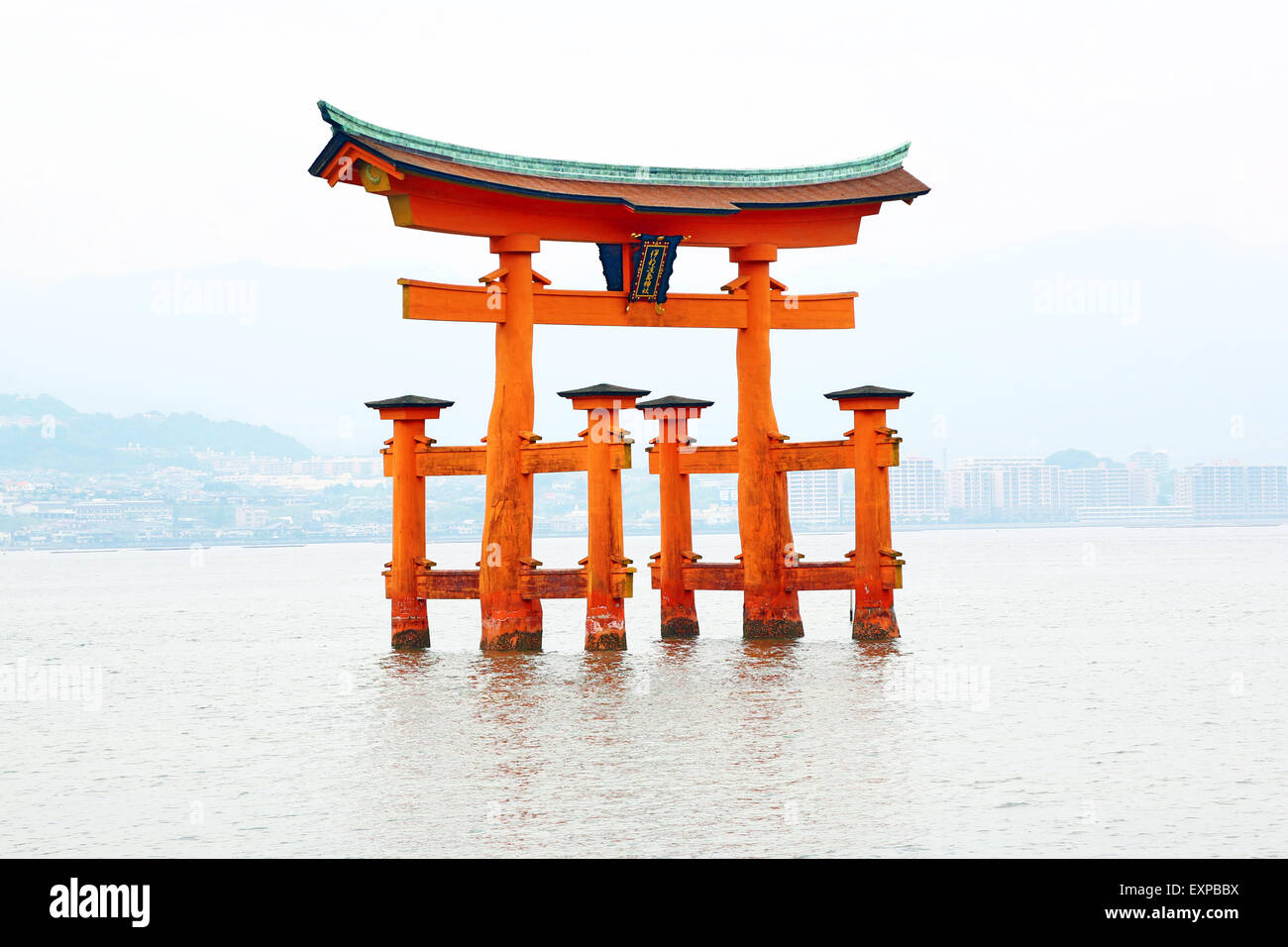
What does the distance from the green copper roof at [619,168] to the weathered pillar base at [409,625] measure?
694 cm

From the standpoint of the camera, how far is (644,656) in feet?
76.8

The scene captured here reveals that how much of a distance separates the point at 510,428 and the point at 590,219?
355 centimetres

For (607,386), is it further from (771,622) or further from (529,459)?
(771,622)

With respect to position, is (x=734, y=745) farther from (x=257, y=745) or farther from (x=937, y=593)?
(x=937, y=593)

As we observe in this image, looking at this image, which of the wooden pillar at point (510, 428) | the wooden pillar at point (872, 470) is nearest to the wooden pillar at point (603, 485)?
the wooden pillar at point (510, 428)

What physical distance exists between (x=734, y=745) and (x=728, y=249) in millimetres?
10412

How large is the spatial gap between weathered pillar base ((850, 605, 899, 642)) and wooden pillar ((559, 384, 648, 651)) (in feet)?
14.2

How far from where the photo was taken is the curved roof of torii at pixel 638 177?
19.7 metres

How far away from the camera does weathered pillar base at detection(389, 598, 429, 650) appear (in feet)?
76.0
